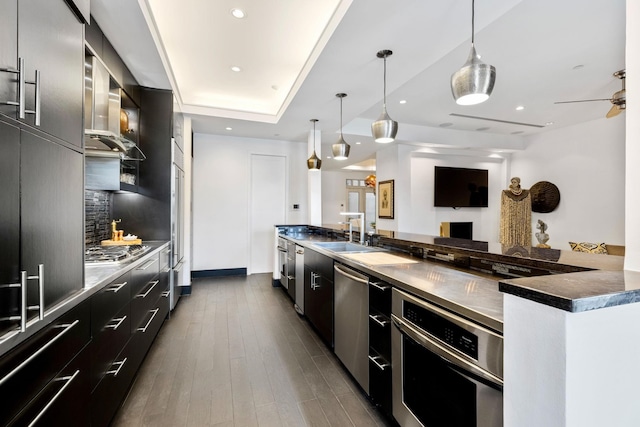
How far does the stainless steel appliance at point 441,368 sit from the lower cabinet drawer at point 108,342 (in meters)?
1.49

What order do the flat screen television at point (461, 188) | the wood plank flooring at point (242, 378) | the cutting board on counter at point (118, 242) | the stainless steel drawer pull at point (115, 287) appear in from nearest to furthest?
the stainless steel drawer pull at point (115, 287) → the wood plank flooring at point (242, 378) → the cutting board on counter at point (118, 242) → the flat screen television at point (461, 188)

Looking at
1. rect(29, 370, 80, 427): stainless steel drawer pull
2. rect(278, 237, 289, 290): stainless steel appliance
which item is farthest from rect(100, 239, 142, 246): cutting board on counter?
rect(278, 237, 289, 290): stainless steel appliance

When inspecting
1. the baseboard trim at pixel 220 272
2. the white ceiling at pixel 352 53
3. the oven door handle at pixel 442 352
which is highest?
the white ceiling at pixel 352 53

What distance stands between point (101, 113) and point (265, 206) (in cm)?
343

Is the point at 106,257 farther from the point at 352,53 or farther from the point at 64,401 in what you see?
the point at 352,53

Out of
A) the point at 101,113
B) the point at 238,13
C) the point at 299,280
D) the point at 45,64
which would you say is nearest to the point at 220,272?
the point at 299,280

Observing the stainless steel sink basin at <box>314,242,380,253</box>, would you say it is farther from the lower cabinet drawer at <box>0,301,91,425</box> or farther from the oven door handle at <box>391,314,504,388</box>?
the lower cabinet drawer at <box>0,301,91,425</box>

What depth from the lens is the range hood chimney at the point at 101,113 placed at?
2014mm

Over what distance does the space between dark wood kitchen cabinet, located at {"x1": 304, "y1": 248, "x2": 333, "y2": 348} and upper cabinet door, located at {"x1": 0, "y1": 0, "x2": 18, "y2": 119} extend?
1.98 meters

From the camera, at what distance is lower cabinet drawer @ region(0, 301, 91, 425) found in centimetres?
83

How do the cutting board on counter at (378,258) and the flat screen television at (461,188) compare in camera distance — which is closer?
the cutting board on counter at (378,258)

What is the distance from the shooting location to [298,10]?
2.44 meters

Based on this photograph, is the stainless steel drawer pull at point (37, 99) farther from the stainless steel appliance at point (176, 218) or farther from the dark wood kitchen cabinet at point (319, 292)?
the stainless steel appliance at point (176, 218)

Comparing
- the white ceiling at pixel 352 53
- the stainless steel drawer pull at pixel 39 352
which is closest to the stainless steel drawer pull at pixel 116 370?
the stainless steel drawer pull at pixel 39 352
